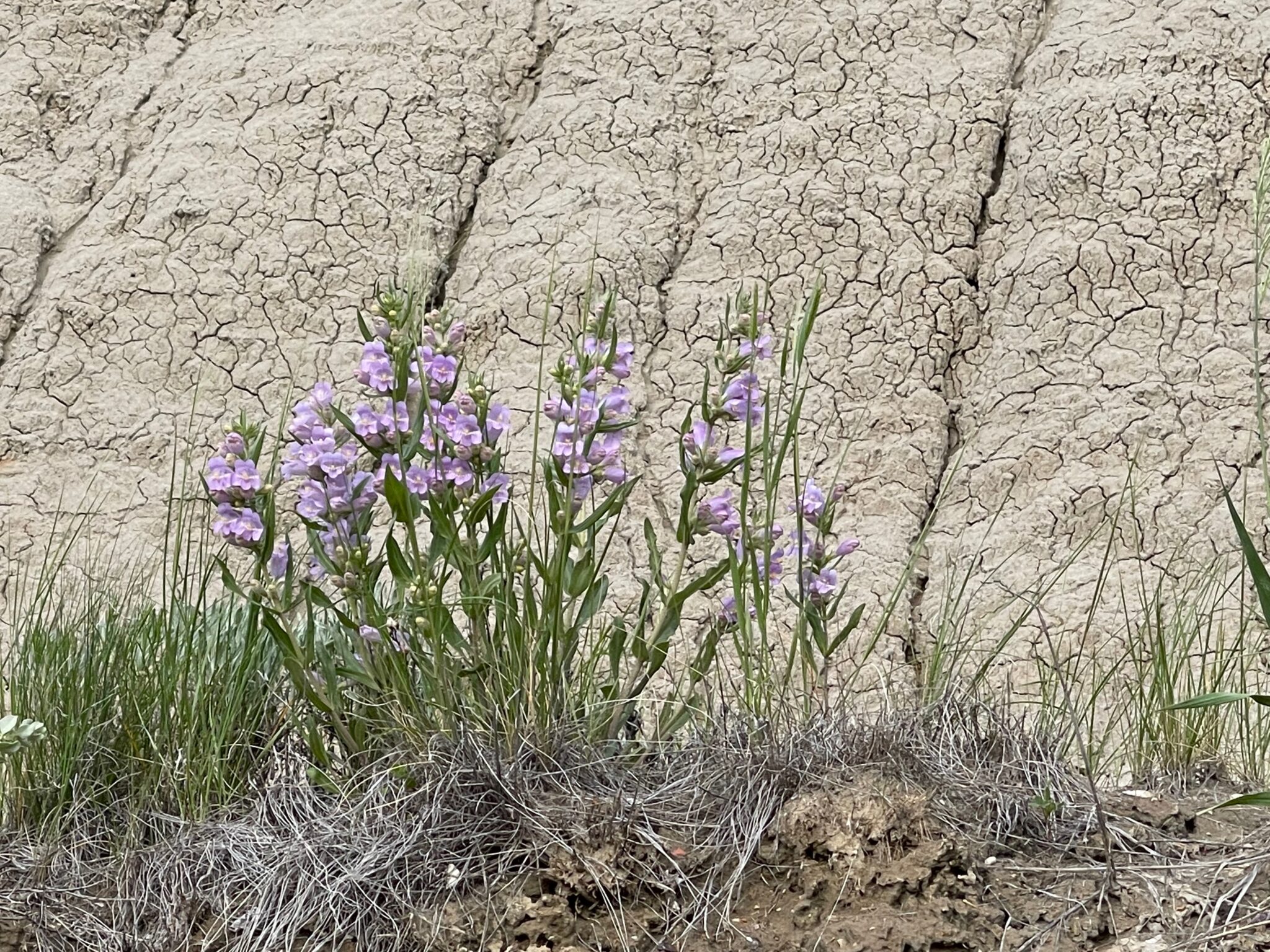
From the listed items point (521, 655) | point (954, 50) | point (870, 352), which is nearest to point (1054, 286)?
point (870, 352)

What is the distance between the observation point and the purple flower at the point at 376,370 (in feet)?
8.05

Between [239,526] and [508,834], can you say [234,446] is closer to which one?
[239,526]

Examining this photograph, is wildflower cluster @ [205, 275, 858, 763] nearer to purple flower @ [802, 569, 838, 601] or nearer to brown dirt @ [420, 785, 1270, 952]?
purple flower @ [802, 569, 838, 601]

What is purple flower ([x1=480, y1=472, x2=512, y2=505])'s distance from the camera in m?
2.45

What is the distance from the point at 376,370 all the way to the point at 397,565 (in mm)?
317

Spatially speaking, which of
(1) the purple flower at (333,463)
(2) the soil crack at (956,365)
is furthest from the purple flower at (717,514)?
(2) the soil crack at (956,365)

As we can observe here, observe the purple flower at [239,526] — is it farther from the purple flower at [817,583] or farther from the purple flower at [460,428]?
the purple flower at [817,583]

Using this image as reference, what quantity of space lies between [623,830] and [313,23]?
4.05m

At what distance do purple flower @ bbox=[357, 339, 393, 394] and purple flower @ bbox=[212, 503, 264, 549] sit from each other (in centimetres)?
28

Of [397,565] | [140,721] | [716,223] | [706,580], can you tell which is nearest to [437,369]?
[397,565]

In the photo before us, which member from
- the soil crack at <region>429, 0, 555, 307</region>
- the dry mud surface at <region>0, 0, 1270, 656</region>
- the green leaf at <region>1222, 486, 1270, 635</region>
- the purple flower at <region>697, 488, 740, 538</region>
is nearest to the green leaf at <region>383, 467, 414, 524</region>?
the purple flower at <region>697, 488, 740, 538</region>

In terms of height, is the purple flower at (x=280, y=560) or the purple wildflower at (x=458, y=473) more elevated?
the purple wildflower at (x=458, y=473)

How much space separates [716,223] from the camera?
187 inches

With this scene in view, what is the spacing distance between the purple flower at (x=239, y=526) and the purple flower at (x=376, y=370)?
0.93 feet
